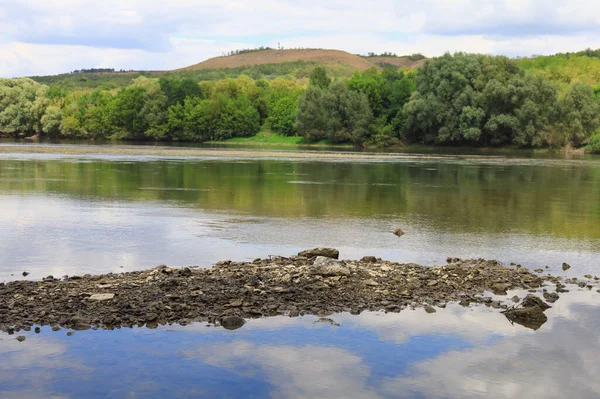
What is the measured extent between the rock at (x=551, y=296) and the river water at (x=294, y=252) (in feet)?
0.74

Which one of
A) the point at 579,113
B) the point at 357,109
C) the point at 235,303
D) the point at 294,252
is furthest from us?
the point at 357,109

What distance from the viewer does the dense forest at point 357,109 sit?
100 m

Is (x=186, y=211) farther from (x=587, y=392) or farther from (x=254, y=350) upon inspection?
(x=587, y=392)

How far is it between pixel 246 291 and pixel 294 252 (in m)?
4.97

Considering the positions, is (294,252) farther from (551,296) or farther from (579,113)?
(579,113)

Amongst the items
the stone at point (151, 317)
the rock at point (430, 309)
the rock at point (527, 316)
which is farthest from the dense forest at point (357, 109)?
the stone at point (151, 317)

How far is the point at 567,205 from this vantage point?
32281mm

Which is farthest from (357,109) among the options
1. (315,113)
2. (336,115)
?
(315,113)

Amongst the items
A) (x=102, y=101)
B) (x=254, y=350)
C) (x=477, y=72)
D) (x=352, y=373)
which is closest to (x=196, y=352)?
(x=254, y=350)

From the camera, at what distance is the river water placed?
10695 mm

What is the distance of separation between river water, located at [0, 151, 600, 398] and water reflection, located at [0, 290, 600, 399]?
0.04 metres

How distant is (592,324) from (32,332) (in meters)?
10.6

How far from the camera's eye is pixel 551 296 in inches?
602

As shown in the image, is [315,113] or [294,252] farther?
[315,113]
